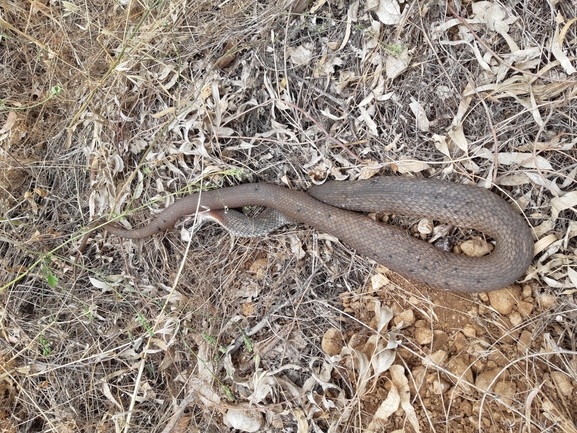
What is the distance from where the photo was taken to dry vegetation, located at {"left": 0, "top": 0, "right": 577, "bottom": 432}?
11.3 feet

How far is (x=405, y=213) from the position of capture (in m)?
3.75

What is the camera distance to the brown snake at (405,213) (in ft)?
11.2

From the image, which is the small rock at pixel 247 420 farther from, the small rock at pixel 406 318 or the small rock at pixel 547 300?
the small rock at pixel 547 300

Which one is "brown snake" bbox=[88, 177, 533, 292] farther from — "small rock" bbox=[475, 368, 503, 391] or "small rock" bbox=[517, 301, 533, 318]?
"small rock" bbox=[475, 368, 503, 391]

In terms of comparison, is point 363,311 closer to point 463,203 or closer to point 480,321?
point 480,321

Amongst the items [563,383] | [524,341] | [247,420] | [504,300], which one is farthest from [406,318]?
[247,420]

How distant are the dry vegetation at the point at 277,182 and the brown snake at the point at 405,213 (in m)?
0.16

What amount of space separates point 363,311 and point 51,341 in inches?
119

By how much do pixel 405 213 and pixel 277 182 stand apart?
46.9 inches

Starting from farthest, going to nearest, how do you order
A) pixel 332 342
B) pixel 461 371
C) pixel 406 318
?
pixel 332 342, pixel 406 318, pixel 461 371

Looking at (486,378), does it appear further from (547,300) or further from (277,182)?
(277,182)

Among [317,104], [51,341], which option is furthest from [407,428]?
[51,341]

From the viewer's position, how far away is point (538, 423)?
318 cm

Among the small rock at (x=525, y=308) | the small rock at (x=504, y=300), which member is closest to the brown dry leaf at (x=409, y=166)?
the small rock at (x=504, y=300)
